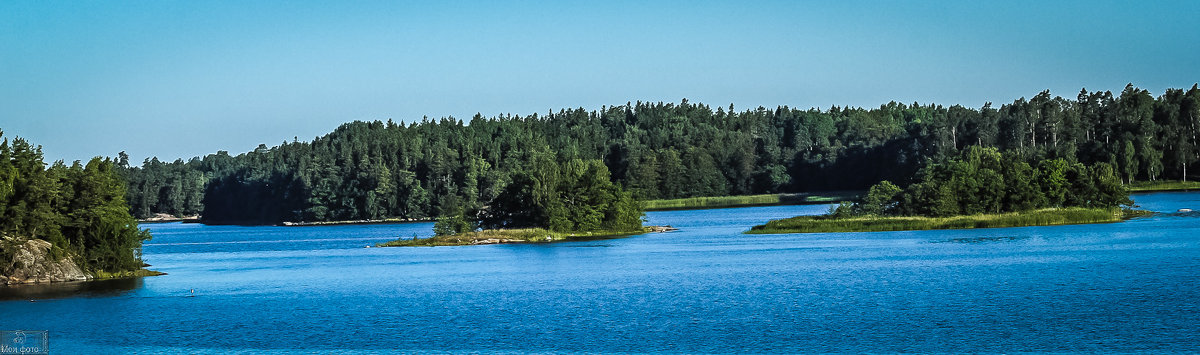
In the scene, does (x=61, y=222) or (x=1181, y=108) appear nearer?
(x=61, y=222)

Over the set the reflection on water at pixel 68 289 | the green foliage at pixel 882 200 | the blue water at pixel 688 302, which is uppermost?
the green foliage at pixel 882 200

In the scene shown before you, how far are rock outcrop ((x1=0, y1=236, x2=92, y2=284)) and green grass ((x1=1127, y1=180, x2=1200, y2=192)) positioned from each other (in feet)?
494

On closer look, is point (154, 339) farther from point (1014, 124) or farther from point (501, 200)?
point (1014, 124)

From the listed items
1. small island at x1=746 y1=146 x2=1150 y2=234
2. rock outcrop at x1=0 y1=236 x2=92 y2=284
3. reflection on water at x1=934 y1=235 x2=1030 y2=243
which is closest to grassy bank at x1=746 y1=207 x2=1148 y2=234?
small island at x1=746 y1=146 x2=1150 y2=234

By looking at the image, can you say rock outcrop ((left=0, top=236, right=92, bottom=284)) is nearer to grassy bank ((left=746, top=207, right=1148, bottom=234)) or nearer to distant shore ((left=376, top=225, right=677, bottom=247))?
distant shore ((left=376, top=225, right=677, bottom=247))

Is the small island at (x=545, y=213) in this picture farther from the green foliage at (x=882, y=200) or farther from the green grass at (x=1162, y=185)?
the green grass at (x=1162, y=185)

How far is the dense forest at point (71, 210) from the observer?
A: 226 feet

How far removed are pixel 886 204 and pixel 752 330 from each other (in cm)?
7544

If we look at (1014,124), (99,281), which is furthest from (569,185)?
(1014,124)

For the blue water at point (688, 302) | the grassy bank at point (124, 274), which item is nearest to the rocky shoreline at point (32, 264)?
the grassy bank at point (124, 274)

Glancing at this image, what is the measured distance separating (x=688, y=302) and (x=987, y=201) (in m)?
66.2

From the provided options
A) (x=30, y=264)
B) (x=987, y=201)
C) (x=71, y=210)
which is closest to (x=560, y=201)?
(x=987, y=201)

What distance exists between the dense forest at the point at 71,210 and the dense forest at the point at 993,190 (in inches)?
2744

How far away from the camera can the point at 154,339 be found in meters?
46.2
